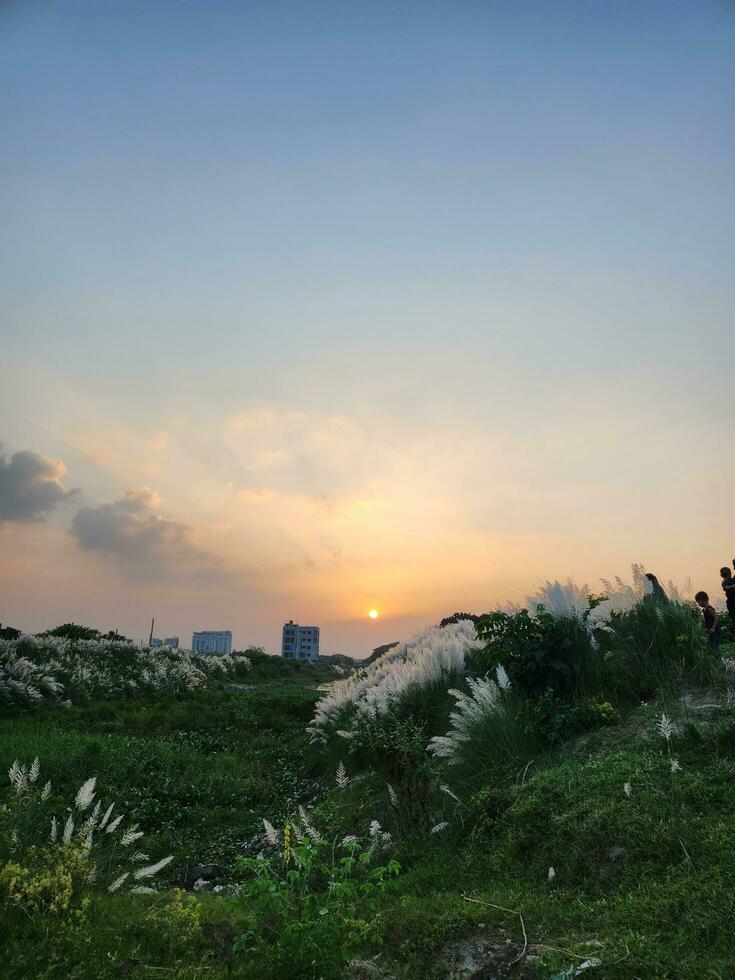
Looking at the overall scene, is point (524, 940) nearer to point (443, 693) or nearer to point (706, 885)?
point (706, 885)

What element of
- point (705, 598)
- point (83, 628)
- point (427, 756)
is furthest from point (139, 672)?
point (705, 598)

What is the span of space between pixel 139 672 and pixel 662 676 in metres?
13.8

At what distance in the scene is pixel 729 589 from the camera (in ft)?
40.6

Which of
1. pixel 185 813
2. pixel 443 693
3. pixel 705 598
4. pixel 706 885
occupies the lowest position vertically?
pixel 185 813

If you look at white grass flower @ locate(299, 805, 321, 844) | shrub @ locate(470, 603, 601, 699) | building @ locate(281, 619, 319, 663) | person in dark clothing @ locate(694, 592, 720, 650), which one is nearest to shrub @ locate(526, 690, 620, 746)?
shrub @ locate(470, 603, 601, 699)

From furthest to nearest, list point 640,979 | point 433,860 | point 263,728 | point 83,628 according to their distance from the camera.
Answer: point 83,628 < point 263,728 < point 433,860 < point 640,979

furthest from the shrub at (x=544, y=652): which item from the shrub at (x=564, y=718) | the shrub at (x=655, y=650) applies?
the shrub at (x=564, y=718)

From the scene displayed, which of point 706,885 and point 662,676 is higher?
point 662,676

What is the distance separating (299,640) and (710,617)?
17535cm

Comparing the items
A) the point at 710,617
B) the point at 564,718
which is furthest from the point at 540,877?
the point at 710,617

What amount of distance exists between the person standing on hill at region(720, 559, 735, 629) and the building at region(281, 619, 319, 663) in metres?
167

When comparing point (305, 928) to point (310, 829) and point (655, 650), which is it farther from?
point (655, 650)

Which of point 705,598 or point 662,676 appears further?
point 705,598

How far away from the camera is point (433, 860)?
4590mm
